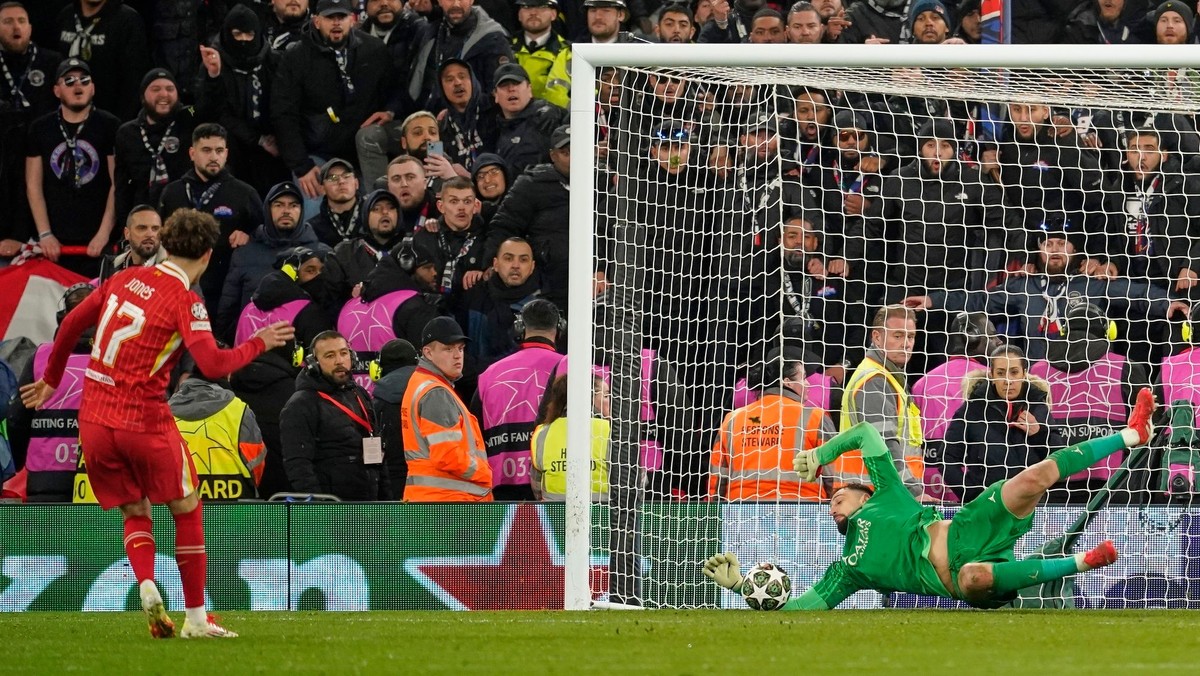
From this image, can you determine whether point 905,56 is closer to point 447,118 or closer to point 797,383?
point 797,383

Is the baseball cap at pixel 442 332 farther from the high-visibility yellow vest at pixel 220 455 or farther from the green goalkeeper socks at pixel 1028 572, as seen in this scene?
the green goalkeeper socks at pixel 1028 572

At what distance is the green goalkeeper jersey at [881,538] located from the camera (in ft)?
26.2

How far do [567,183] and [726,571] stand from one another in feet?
13.0

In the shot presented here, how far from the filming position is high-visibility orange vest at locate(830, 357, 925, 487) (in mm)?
8953

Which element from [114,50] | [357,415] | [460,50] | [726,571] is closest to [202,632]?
[726,571]

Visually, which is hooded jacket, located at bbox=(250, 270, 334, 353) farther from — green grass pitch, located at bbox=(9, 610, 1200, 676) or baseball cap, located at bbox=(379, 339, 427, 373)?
green grass pitch, located at bbox=(9, 610, 1200, 676)

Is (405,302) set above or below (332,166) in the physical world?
below

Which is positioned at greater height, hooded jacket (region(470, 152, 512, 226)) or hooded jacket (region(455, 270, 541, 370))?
hooded jacket (region(470, 152, 512, 226))

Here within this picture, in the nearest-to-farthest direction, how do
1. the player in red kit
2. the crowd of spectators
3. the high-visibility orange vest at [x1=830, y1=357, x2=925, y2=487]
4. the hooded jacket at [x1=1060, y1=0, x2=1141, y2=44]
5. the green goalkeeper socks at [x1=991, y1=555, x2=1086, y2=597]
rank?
the player in red kit
the green goalkeeper socks at [x1=991, y1=555, x2=1086, y2=597]
the high-visibility orange vest at [x1=830, y1=357, x2=925, y2=487]
the crowd of spectators
the hooded jacket at [x1=1060, y1=0, x2=1141, y2=44]

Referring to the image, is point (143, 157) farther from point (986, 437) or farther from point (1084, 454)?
point (1084, 454)

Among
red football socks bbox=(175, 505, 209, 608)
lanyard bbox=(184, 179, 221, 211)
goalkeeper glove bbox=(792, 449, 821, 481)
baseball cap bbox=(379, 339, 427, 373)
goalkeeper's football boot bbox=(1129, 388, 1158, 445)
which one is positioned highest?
lanyard bbox=(184, 179, 221, 211)

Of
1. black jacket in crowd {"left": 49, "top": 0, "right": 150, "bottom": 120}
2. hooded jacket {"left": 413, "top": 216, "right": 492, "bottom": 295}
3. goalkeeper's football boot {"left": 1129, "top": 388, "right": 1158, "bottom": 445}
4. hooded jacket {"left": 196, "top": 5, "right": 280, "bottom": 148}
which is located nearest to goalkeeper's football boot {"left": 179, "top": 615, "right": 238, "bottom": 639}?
goalkeeper's football boot {"left": 1129, "top": 388, "right": 1158, "bottom": 445}

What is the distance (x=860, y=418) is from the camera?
9047 mm

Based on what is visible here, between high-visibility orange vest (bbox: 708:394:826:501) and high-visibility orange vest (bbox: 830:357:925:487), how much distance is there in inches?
10.2
